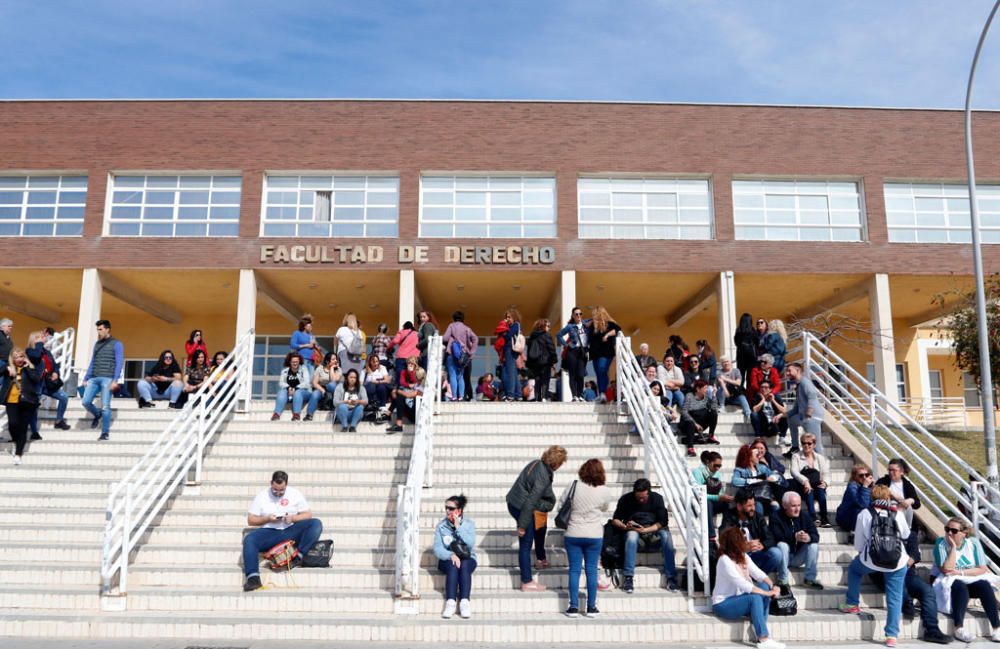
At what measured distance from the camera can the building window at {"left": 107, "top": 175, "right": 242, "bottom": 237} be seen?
19594mm

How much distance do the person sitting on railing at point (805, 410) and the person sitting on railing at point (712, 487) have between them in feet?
6.95

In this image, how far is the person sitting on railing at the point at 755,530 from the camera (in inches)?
309

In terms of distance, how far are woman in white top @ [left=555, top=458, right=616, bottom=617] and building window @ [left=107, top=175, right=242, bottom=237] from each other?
14.4 m

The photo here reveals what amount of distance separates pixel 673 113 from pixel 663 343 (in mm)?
7905

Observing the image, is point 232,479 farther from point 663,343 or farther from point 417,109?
point 663,343

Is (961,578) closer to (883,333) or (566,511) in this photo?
(566,511)

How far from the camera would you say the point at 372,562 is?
27.0 ft

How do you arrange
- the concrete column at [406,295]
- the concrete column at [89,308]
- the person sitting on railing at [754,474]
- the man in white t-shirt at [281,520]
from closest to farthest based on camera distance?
the man in white t-shirt at [281,520] → the person sitting on railing at [754,474] → the concrete column at [89,308] → the concrete column at [406,295]

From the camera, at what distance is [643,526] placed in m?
8.09

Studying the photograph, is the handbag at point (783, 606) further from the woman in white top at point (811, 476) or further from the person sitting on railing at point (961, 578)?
the person sitting on railing at point (961, 578)

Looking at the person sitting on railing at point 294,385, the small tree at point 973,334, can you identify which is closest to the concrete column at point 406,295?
the person sitting on railing at point 294,385

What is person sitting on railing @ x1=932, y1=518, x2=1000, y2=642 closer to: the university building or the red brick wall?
the university building

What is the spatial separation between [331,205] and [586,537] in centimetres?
1427

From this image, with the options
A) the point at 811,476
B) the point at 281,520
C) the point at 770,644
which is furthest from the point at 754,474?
the point at 281,520
